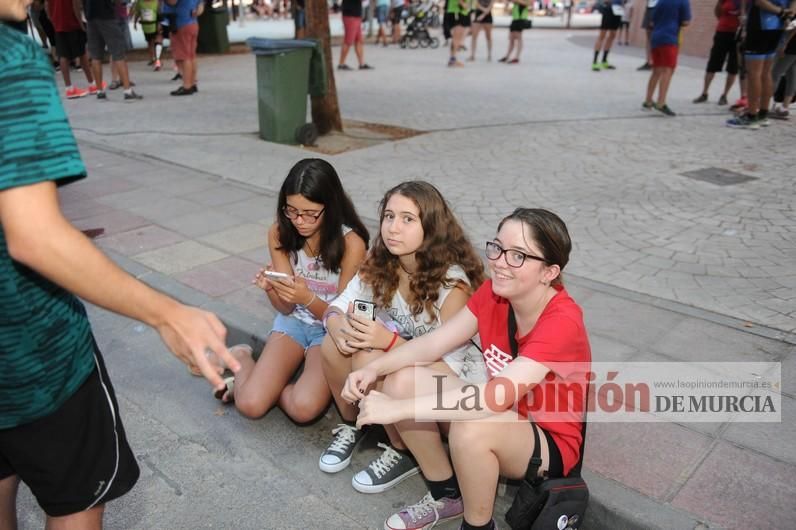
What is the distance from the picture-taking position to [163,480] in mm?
2705

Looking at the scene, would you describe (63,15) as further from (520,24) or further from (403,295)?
(403,295)

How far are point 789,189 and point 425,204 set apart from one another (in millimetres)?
4716

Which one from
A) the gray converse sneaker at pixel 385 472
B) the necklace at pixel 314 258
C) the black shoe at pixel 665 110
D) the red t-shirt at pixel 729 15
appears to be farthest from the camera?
the red t-shirt at pixel 729 15

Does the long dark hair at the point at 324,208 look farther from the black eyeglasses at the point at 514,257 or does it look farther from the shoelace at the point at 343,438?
the black eyeglasses at the point at 514,257

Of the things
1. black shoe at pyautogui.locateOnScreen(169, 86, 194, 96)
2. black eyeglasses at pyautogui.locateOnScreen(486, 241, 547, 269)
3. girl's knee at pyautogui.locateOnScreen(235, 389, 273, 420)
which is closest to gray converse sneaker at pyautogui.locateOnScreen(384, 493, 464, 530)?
girl's knee at pyautogui.locateOnScreen(235, 389, 273, 420)

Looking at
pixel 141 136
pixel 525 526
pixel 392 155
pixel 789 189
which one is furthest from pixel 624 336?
pixel 141 136

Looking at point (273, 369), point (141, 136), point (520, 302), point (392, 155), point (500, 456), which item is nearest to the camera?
point (500, 456)

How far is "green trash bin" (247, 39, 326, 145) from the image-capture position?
7594 millimetres

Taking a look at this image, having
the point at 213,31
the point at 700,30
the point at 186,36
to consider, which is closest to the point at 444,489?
the point at 186,36

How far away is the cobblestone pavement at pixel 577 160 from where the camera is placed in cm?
436

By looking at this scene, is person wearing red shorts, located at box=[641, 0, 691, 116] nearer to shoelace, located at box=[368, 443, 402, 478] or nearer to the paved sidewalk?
the paved sidewalk

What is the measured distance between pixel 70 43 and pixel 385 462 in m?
10.5

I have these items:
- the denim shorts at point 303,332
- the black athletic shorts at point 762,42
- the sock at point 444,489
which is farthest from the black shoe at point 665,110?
the sock at point 444,489

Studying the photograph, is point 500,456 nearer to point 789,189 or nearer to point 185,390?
point 185,390
